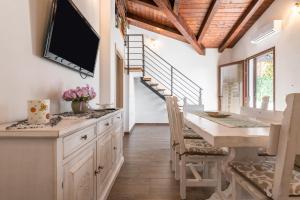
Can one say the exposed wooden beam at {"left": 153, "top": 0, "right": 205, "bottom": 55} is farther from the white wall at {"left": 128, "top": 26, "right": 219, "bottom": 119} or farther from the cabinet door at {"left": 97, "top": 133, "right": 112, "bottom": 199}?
the cabinet door at {"left": 97, "top": 133, "right": 112, "bottom": 199}

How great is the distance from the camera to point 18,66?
150 centimetres

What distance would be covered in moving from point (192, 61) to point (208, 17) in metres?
2.48

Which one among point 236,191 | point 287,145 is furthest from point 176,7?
point 287,145

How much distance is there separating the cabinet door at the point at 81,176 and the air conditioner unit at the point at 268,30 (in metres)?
4.64

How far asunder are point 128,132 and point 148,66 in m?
2.77

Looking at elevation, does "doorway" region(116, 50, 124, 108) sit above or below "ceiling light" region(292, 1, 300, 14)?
below

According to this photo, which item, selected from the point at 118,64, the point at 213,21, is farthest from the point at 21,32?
the point at 213,21

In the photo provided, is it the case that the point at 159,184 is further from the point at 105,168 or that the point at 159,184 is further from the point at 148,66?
the point at 148,66

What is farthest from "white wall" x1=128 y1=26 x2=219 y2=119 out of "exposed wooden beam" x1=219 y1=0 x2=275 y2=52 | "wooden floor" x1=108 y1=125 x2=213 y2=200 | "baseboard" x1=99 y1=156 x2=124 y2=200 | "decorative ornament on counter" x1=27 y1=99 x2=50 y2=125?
"decorative ornament on counter" x1=27 y1=99 x2=50 y2=125

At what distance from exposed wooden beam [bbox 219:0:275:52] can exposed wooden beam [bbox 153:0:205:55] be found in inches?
33.4

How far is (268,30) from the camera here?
499cm

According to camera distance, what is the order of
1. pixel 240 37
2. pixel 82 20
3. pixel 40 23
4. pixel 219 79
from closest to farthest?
1. pixel 40 23
2. pixel 82 20
3. pixel 240 37
4. pixel 219 79

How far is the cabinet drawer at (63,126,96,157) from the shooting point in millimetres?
1230

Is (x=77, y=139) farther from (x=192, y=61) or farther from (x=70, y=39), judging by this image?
(x=192, y=61)
